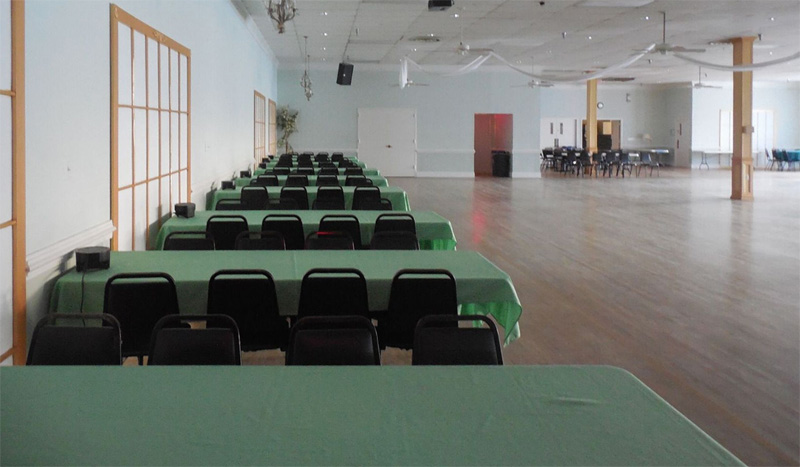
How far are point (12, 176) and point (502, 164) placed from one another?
22.7m

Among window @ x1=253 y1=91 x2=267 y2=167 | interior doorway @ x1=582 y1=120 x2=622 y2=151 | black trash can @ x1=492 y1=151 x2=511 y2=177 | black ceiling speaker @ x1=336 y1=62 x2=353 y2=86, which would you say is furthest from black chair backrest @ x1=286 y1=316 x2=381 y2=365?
interior doorway @ x1=582 y1=120 x2=622 y2=151

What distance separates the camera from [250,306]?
12.9ft

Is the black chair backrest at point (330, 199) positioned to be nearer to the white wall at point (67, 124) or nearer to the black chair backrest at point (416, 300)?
the white wall at point (67, 124)

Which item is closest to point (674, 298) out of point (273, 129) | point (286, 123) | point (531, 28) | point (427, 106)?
point (531, 28)

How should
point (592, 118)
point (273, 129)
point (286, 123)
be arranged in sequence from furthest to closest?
point (592, 118) → point (286, 123) → point (273, 129)

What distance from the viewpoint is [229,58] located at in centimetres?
1143

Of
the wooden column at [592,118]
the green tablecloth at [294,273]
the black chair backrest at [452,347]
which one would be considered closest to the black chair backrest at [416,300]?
the green tablecloth at [294,273]

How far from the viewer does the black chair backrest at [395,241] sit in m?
5.47

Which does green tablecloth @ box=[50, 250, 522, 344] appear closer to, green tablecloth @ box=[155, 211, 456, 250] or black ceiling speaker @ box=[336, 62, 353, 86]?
green tablecloth @ box=[155, 211, 456, 250]

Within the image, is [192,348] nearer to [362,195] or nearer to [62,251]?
[62,251]

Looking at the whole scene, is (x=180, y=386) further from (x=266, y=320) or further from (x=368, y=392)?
(x=266, y=320)

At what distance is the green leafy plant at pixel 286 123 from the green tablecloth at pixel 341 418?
20972 millimetres

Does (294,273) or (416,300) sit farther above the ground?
(294,273)

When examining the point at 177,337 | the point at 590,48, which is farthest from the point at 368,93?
the point at 177,337
